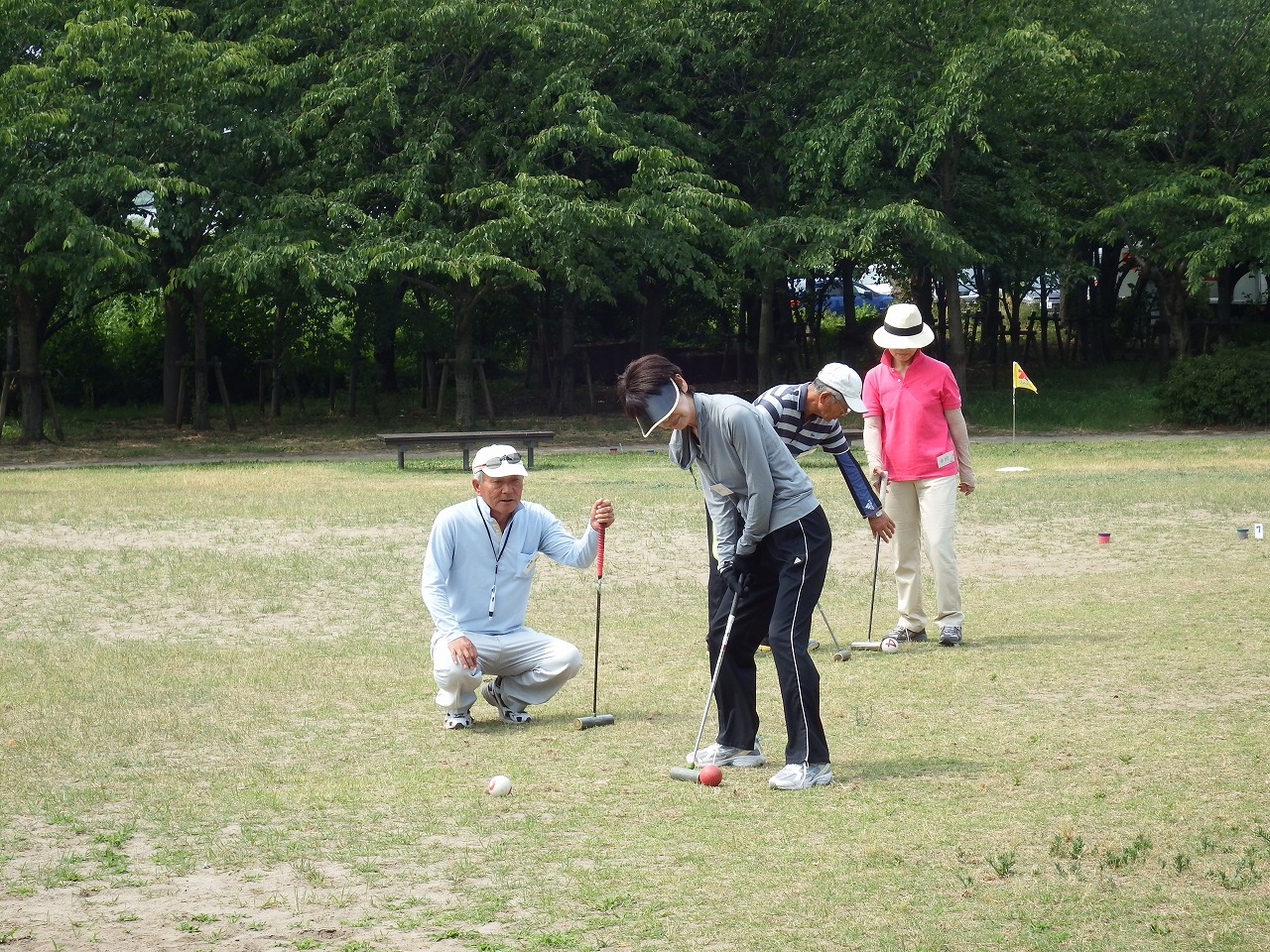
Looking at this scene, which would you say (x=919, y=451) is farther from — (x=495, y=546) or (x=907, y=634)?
(x=495, y=546)

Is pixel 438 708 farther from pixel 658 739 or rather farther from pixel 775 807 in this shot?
pixel 775 807

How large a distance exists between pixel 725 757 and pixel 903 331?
366 cm

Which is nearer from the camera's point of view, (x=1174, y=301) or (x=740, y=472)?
(x=740, y=472)

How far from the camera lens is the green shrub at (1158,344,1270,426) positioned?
29.3 m

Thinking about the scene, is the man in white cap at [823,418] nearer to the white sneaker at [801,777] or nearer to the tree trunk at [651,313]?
the white sneaker at [801,777]

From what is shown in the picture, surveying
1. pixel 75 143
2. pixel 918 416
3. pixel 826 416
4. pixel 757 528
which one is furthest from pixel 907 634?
pixel 75 143

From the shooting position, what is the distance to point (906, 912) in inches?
177

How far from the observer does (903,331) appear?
915 centimetres

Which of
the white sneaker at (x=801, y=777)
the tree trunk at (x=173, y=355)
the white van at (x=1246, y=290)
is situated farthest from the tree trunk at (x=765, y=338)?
the white sneaker at (x=801, y=777)

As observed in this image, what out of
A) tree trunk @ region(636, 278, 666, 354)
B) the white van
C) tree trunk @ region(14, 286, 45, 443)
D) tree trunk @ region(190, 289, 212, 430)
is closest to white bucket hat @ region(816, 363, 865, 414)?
tree trunk @ region(14, 286, 45, 443)

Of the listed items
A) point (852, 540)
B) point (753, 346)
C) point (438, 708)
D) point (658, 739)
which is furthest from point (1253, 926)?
point (753, 346)

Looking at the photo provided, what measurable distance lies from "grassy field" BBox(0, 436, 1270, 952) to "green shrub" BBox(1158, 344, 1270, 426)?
17.5 meters

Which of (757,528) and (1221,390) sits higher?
(1221,390)

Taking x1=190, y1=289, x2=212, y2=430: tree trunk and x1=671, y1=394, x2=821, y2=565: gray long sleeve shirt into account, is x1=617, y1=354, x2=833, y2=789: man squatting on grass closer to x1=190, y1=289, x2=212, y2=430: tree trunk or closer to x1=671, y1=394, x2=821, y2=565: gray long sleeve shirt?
x1=671, y1=394, x2=821, y2=565: gray long sleeve shirt
